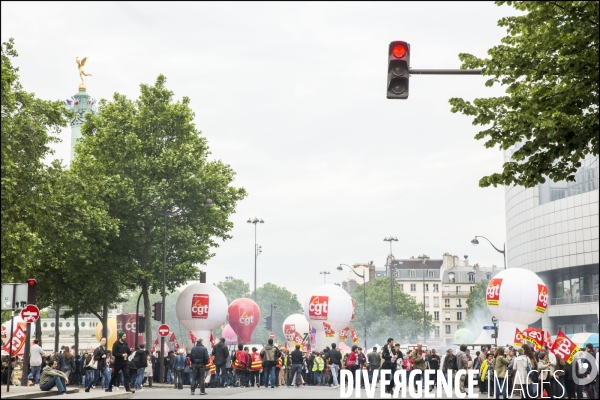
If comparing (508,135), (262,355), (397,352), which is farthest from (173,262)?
(508,135)

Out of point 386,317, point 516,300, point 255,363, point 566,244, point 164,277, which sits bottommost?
point 255,363

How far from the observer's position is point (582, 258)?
2960 inches

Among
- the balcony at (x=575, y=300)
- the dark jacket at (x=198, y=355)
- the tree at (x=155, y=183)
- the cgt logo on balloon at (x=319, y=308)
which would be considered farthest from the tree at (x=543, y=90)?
the balcony at (x=575, y=300)

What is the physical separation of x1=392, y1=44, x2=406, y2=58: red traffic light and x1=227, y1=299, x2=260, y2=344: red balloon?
51.2 meters

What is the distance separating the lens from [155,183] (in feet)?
145

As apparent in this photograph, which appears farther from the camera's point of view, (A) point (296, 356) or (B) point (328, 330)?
(B) point (328, 330)

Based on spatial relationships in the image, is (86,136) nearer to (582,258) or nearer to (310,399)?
(310,399)

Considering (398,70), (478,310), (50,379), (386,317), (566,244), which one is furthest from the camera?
(386,317)

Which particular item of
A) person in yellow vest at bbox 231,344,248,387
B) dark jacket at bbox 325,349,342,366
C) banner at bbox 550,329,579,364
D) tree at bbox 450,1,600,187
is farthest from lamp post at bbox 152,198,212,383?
tree at bbox 450,1,600,187

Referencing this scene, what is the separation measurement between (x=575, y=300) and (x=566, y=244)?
4951 millimetres

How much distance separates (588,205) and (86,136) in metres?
45.5

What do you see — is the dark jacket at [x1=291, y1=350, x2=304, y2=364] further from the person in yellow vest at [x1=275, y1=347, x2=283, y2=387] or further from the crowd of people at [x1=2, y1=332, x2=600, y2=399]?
the person in yellow vest at [x1=275, y1=347, x2=283, y2=387]

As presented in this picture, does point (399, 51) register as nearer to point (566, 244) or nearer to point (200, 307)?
point (200, 307)

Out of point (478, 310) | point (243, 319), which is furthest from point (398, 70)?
point (478, 310)
